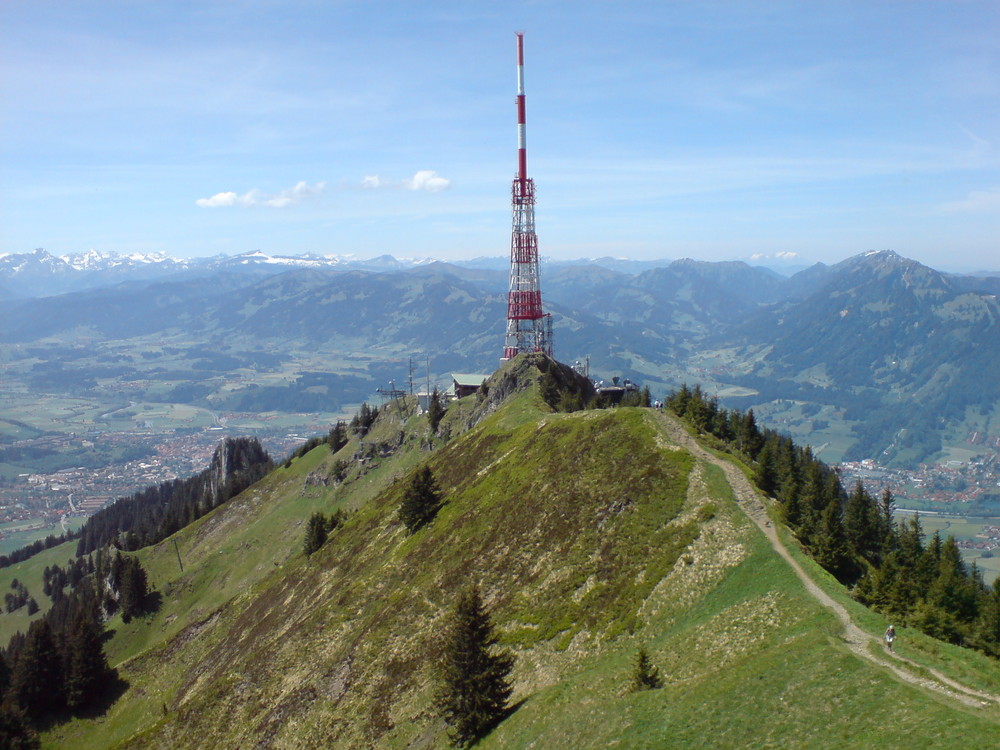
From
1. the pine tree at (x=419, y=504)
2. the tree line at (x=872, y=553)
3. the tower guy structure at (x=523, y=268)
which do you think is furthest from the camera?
the tower guy structure at (x=523, y=268)

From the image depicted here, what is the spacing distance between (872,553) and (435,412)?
76.2 meters

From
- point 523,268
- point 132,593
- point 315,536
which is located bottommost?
point 132,593

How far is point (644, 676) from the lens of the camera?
34.2m

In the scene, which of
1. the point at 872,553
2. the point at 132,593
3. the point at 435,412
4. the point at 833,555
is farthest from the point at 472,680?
the point at 132,593

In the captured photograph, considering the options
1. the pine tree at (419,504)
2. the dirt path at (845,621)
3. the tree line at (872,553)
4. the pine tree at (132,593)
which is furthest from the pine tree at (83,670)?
the tree line at (872,553)

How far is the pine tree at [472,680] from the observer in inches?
1517

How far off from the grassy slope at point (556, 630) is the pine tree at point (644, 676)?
813 mm

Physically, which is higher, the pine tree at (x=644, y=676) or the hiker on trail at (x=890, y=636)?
the hiker on trail at (x=890, y=636)

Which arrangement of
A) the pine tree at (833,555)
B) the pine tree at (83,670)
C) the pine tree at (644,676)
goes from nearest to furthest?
the pine tree at (644,676), the pine tree at (833,555), the pine tree at (83,670)

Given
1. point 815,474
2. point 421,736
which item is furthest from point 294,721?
point 815,474

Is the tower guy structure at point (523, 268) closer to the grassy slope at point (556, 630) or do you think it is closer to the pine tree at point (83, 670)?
the grassy slope at point (556, 630)

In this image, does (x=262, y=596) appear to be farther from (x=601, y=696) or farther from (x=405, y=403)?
(x=601, y=696)

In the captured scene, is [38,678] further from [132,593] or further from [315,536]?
[315,536]

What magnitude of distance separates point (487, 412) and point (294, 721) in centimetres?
6151
